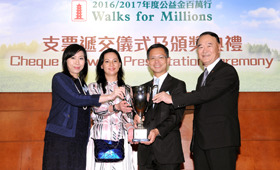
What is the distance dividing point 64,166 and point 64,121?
337 mm

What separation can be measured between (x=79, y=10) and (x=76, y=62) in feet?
5.44

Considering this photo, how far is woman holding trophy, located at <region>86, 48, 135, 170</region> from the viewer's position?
2281mm

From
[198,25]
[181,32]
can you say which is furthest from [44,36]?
[198,25]

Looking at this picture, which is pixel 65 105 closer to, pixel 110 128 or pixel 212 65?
pixel 110 128

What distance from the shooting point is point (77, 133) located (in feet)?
6.91

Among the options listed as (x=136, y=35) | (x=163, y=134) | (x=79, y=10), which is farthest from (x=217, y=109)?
(x=79, y=10)

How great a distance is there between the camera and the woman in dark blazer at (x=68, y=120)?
6.51 ft

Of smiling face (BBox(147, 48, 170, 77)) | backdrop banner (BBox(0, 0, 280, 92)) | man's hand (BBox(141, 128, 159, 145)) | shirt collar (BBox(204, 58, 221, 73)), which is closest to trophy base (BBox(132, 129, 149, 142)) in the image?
man's hand (BBox(141, 128, 159, 145))

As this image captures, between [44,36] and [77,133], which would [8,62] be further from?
[77,133]

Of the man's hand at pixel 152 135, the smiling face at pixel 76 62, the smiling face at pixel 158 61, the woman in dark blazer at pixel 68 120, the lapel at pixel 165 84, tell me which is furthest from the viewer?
the smiling face at pixel 158 61

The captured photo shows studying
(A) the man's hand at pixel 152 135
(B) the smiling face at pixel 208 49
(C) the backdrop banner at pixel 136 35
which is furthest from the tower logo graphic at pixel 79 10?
(A) the man's hand at pixel 152 135

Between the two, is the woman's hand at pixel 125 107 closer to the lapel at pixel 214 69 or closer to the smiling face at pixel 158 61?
the smiling face at pixel 158 61

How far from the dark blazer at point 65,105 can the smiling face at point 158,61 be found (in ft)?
2.22

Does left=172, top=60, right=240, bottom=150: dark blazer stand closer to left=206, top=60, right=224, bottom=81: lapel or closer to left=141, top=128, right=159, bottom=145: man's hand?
left=206, top=60, right=224, bottom=81: lapel
